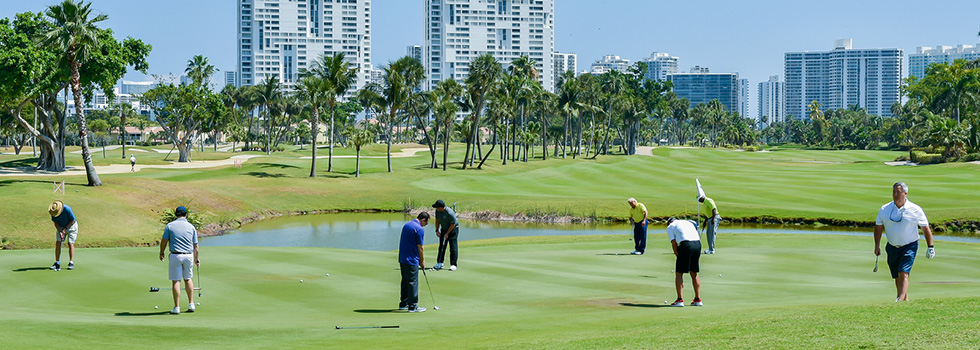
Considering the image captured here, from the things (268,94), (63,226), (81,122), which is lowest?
(63,226)

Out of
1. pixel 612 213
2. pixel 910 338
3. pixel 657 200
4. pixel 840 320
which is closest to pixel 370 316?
pixel 840 320

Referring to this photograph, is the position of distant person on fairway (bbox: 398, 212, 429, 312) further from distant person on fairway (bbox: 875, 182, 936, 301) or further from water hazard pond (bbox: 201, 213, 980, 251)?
water hazard pond (bbox: 201, 213, 980, 251)

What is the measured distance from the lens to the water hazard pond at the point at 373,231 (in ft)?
120

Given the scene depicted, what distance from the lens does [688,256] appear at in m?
14.7

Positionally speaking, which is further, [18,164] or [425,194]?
[18,164]

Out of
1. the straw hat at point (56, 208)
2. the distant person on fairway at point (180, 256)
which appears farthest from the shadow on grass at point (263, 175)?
the distant person on fairway at point (180, 256)

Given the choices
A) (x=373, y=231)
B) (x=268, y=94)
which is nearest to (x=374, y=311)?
(x=373, y=231)

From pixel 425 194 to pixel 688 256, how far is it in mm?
41857

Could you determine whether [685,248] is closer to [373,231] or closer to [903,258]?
[903,258]

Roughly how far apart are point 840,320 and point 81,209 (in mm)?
34917

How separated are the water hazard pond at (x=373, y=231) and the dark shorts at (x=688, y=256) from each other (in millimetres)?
20735

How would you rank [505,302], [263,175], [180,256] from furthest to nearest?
1. [263,175]
2. [505,302]
3. [180,256]

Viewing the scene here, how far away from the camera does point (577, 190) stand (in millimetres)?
61906

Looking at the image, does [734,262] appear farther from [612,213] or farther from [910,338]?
[612,213]
